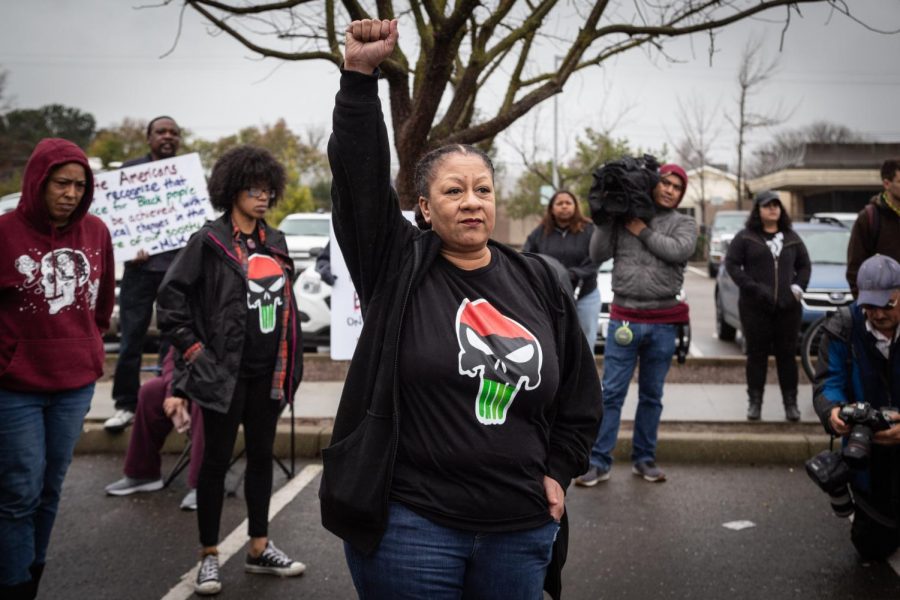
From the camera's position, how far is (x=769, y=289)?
7055 millimetres

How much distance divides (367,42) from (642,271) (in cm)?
372

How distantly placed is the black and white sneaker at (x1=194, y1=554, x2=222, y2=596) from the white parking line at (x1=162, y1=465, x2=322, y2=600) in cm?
9

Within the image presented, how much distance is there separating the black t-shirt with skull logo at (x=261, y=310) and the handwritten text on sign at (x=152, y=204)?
2.67m

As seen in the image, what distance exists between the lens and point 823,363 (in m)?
4.39

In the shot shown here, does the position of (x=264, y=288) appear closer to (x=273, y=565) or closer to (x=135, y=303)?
(x=273, y=565)

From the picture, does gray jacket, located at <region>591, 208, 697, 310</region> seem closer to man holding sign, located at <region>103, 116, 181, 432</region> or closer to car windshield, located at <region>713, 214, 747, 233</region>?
man holding sign, located at <region>103, 116, 181, 432</region>

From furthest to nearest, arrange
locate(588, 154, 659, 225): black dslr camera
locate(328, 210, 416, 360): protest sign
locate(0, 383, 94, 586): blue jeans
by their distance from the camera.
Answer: locate(328, 210, 416, 360): protest sign < locate(588, 154, 659, 225): black dslr camera < locate(0, 383, 94, 586): blue jeans

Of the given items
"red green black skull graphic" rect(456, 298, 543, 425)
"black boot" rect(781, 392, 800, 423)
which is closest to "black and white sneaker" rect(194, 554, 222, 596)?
"red green black skull graphic" rect(456, 298, 543, 425)

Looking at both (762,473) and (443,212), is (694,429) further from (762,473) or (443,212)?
(443,212)

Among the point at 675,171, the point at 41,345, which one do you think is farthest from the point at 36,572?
the point at 675,171

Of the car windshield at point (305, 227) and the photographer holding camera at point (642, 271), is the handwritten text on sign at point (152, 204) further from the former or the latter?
the car windshield at point (305, 227)

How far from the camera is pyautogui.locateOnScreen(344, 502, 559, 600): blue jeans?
86.1 inches

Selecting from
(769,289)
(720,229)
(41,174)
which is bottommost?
(720,229)

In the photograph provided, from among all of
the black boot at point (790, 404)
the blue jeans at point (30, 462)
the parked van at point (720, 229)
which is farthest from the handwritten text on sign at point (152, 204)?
the parked van at point (720, 229)
